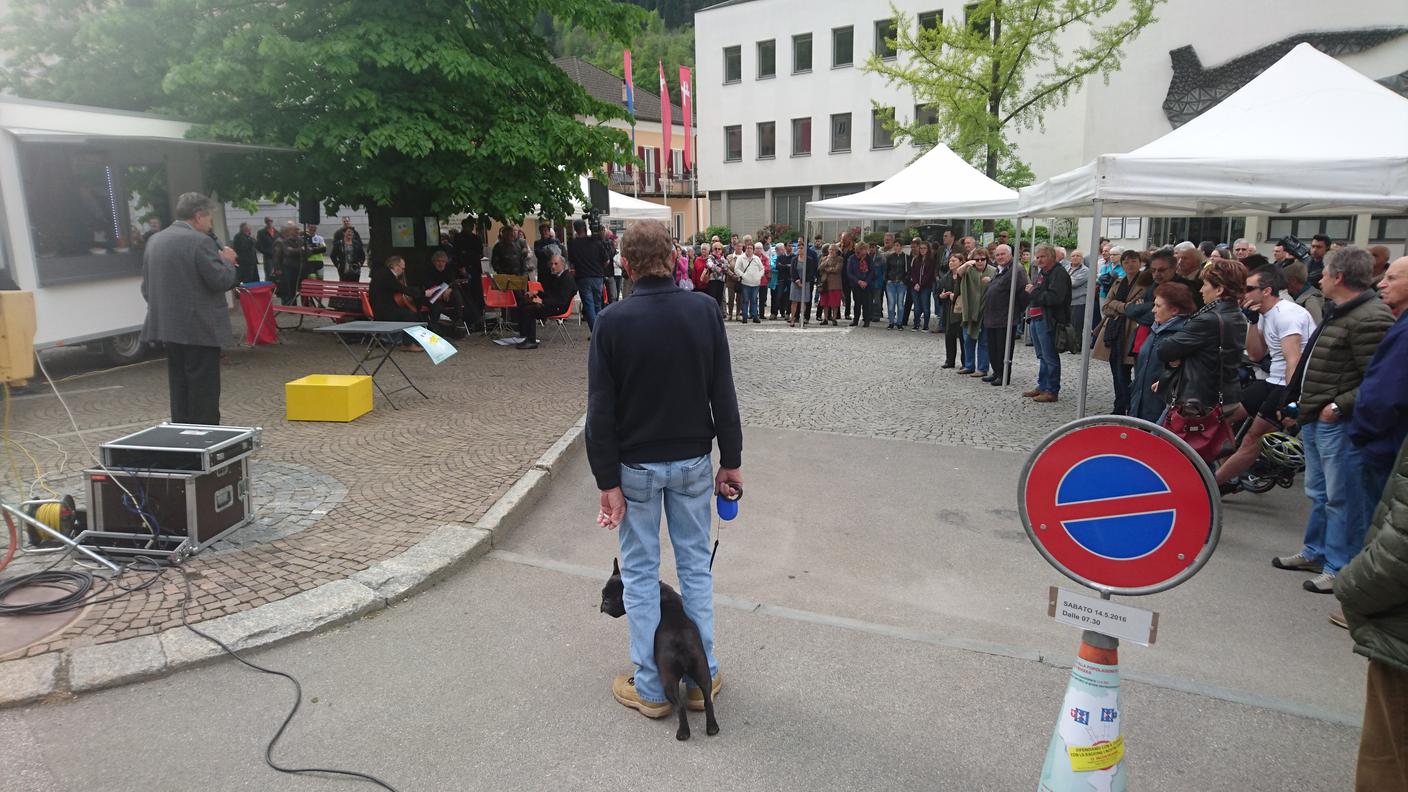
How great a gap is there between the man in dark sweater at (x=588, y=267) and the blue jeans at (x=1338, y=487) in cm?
1085

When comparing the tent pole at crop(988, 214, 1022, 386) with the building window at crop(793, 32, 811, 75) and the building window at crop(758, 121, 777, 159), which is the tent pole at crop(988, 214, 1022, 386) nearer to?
the building window at crop(793, 32, 811, 75)

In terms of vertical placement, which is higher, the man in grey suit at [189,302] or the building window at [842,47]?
the building window at [842,47]

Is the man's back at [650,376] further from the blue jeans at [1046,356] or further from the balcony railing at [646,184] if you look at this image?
the balcony railing at [646,184]

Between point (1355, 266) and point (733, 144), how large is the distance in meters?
43.6

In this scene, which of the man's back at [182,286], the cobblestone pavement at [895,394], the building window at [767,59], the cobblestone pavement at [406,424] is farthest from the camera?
the building window at [767,59]

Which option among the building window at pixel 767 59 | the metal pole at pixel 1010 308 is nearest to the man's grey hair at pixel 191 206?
the metal pole at pixel 1010 308

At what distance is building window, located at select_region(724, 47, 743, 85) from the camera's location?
45.5 metres

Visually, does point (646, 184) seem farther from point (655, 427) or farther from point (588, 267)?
point (655, 427)

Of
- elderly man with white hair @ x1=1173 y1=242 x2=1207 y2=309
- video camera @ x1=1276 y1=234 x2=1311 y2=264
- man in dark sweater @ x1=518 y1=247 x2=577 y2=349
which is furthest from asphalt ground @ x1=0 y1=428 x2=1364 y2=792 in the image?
man in dark sweater @ x1=518 y1=247 x2=577 y2=349

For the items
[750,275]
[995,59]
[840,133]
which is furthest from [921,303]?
[840,133]

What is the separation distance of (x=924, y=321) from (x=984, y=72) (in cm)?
671

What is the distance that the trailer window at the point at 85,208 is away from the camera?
396 inches

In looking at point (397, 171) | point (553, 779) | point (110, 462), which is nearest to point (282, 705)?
point (553, 779)

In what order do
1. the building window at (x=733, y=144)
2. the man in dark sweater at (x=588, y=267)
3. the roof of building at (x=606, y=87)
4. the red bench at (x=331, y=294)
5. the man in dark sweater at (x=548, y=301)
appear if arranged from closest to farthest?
1. the red bench at (x=331, y=294)
2. the man in dark sweater at (x=548, y=301)
3. the man in dark sweater at (x=588, y=267)
4. the building window at (x=733, y=144)
5. the roof of building at (x=606, y=87)
